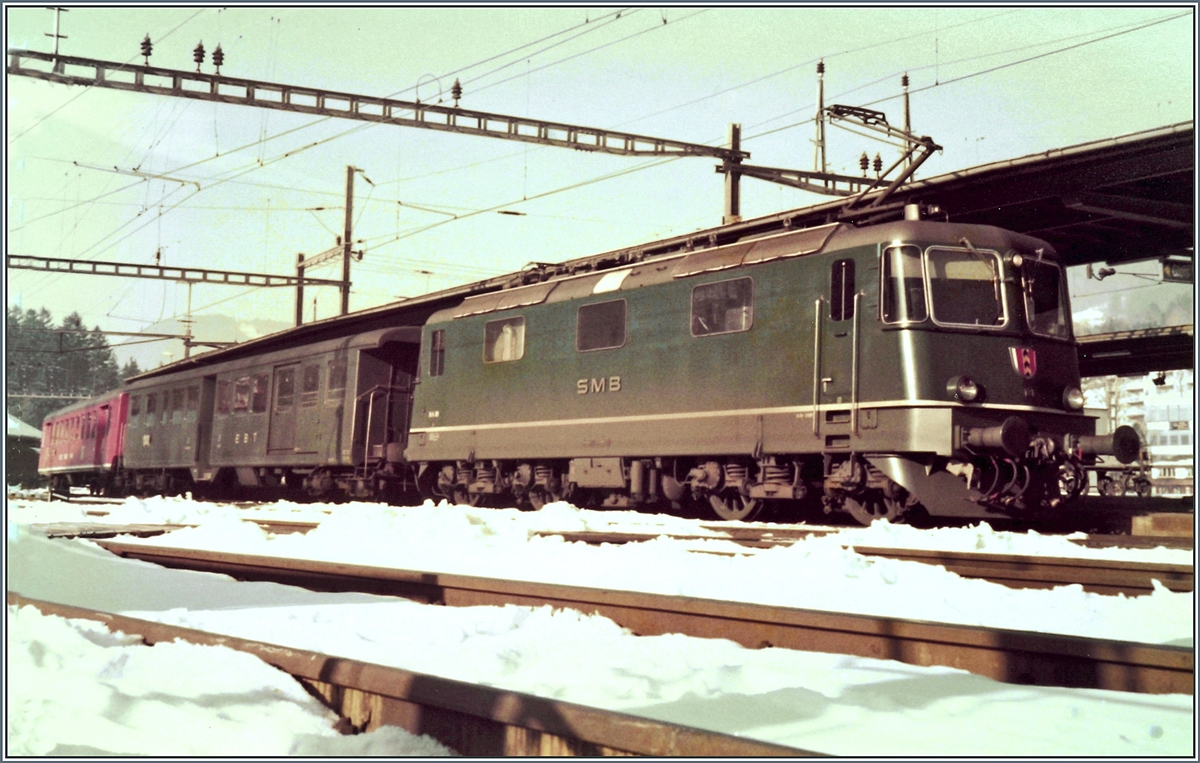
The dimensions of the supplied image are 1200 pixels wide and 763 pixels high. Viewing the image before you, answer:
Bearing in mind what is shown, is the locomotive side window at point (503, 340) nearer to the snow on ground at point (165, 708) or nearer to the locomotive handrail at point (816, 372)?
the locomotive handrail at point (816, 372)

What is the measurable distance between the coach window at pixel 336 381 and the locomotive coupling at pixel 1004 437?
12.8 m

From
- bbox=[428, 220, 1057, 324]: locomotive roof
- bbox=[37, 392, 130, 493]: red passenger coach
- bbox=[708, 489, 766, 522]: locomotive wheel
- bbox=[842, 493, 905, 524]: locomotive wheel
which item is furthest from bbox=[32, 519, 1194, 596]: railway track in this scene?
bbox=[37, 392, 130, 493]: red passenger coach

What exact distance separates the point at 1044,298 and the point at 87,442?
1288 inches

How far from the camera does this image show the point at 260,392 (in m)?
23.7

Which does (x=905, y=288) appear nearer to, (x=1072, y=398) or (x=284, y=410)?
(x=1072, y=398)

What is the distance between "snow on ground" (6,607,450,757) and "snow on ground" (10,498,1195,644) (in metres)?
3.15

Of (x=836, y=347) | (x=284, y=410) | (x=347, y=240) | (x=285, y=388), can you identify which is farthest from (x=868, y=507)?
(x=347, y=240)

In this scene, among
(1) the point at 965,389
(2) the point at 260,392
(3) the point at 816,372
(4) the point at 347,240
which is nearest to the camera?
(1) the point at 965,389

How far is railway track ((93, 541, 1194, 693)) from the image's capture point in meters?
4.20

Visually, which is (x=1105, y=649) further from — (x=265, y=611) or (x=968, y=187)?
(x=968, y=187)

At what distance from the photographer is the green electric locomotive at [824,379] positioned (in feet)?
36.7

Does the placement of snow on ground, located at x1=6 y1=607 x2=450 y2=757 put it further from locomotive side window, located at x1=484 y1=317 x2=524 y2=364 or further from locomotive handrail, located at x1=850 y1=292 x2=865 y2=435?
locomotive side window, located at x1=484 y1=317 x2=524 y2=364

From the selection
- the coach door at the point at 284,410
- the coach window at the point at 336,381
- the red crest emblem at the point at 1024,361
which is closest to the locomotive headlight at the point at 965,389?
the red crest emblem at the point at 1024,361

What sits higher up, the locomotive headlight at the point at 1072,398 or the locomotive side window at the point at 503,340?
the locomotive side window at the point at 503,340
